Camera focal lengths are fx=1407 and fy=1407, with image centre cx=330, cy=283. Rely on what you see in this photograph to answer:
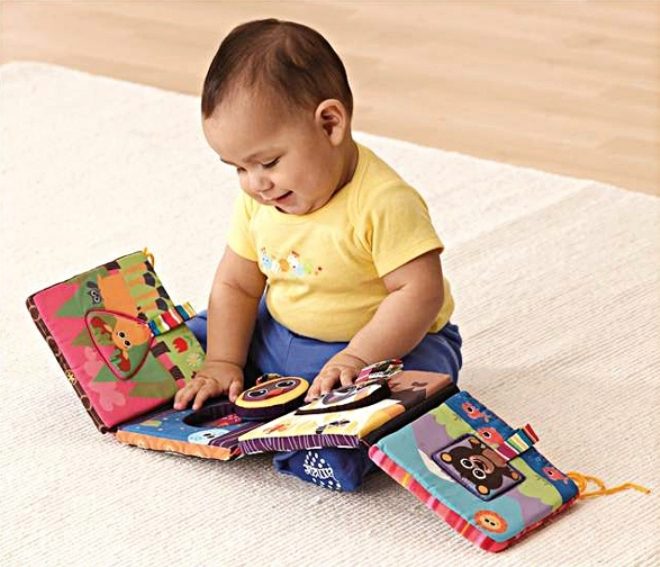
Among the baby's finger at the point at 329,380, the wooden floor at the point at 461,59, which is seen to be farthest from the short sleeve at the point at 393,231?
the wooden floor at the point at 461,59

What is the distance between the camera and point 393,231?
1.30 m

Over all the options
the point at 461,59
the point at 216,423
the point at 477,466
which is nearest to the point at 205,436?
the point at 216,423

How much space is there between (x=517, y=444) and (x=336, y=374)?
181mm

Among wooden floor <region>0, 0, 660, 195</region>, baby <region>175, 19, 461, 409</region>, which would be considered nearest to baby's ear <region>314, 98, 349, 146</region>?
baby <region>175, 19, 461, 409</region>

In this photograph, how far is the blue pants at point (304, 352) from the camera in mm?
1365

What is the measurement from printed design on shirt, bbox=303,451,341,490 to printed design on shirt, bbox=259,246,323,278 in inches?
7.4

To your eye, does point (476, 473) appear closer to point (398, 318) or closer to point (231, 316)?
point (398, 318)

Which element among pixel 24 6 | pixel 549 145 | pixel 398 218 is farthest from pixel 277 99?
pixel 24 6

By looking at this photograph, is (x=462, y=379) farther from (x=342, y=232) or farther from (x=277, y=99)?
(x=277, y=99)

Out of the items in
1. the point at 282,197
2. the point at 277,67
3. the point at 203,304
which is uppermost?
the point at 277,67

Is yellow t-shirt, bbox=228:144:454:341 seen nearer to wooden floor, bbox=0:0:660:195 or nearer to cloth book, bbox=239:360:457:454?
cloth book, bbox=239:360:457:454

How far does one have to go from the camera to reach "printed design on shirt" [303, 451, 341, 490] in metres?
1.24

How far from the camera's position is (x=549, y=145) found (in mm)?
2180

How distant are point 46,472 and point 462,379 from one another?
444mm
